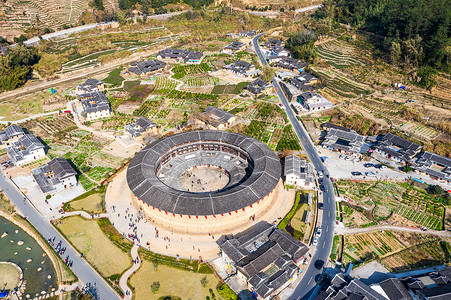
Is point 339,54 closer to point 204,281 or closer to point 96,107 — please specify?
point 96,107

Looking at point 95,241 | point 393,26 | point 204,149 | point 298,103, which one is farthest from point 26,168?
point 393,26

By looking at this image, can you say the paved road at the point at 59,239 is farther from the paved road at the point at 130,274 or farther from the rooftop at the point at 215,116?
the rooftop at the point at 215,116

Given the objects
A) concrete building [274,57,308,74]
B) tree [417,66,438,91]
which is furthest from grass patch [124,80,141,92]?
tree [417,66,438,91]

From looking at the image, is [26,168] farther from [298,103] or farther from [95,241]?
[298,103]

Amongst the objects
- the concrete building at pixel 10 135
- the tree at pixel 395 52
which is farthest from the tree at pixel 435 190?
the concrete building at pixel 10 135

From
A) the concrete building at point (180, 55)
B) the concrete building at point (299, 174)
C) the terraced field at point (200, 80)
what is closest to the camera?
the concrete building at point (299, 174)

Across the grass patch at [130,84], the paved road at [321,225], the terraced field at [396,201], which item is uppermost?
the grass patch at [130,84]
